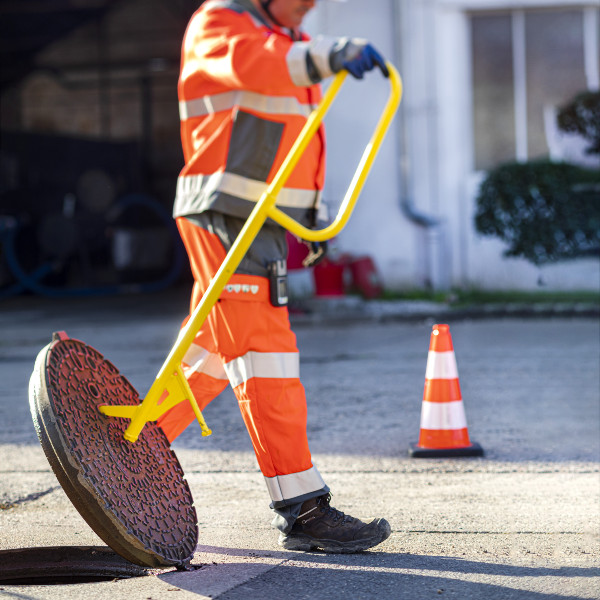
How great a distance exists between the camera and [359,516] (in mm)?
3709

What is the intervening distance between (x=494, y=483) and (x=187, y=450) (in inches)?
57.8

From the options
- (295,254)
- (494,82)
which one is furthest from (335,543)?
(494,82)

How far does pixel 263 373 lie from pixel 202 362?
0.81ft

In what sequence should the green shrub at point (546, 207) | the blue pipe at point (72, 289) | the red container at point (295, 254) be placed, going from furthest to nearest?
the blue pipe at point (72, 289), the green shrub at point (546, 207), the red container at point (295, 254)

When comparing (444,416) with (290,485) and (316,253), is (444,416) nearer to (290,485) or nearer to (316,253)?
(316,253)

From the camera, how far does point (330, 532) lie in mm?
3309

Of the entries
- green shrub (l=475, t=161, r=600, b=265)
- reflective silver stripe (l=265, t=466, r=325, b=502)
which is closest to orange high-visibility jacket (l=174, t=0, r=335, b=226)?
reflective silver stripe (l=265, t=466, r=325, b=502)

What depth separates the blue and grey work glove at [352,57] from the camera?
2857mm

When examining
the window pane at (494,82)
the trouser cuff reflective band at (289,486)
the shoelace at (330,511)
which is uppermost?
the window pane at (494,82)

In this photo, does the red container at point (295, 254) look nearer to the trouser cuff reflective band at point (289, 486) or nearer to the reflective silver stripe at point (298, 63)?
the trouser cuff reflective band at point (289, 486)

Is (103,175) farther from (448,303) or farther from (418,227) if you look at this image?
(448,303)

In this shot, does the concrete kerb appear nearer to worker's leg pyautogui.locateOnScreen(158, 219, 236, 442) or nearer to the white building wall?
the white building wall

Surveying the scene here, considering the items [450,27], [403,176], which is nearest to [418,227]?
[403,176]

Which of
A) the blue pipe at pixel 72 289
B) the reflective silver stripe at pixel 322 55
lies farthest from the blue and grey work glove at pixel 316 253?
the blue pipe at pixel 72 289
